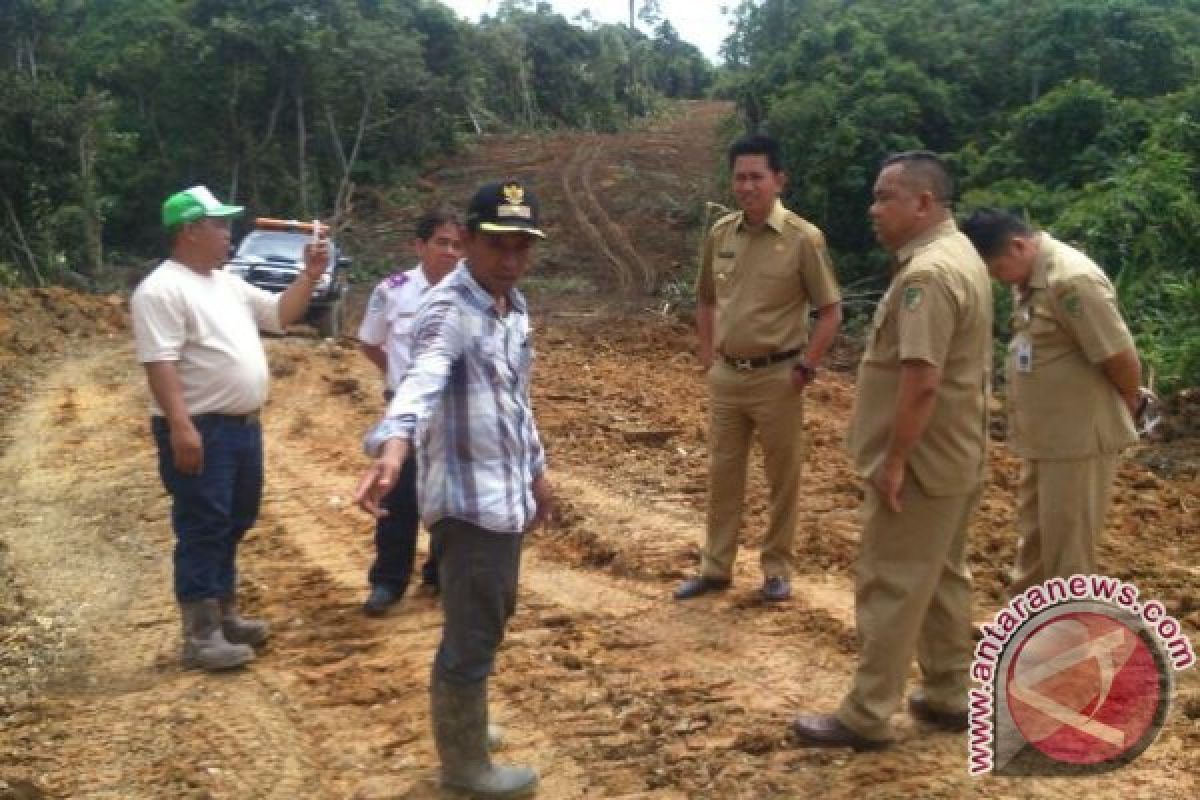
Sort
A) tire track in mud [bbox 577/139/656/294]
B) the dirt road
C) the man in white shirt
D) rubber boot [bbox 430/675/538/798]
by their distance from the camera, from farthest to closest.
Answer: tire track in mud [bbox 577/139/656/294] < the man in white shirt < the dirt road < rubber boot [bbox 430/675/538/798]

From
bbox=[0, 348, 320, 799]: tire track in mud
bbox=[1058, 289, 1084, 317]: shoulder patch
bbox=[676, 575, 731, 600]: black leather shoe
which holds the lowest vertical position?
bbox=[0, 348, 320, 799]: tire track in mud

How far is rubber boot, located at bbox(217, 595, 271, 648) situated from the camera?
4840 millimetres

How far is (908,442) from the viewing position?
11.2 feet

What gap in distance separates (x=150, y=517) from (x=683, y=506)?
3.26 m

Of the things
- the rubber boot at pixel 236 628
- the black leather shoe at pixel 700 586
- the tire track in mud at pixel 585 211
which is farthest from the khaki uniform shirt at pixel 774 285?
the tire track in mud at pixel 585 211

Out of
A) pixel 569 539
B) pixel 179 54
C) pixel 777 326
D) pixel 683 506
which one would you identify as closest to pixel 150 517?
Result: pixel 569 539

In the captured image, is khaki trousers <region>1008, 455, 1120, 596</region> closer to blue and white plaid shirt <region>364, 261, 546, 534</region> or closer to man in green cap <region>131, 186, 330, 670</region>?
blue and white plaid shirt <region>364, 261, 546, 534</region>

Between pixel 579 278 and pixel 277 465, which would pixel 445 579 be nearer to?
pixel 277 465

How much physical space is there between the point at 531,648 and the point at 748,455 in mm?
1242

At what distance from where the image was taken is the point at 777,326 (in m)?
4.98

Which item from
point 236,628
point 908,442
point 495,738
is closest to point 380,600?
point 236,628

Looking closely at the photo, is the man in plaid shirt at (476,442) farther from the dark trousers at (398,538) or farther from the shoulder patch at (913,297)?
the dark trousers at (398,538)

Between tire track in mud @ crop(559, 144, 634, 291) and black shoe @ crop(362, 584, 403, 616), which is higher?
tire track in mud @ crop(559, 144, 634, 291)

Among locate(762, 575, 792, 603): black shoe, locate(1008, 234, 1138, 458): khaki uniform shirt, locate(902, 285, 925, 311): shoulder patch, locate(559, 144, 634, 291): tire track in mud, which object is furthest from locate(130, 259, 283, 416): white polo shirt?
locate(559, 144, 634, 291): tire track in mud
